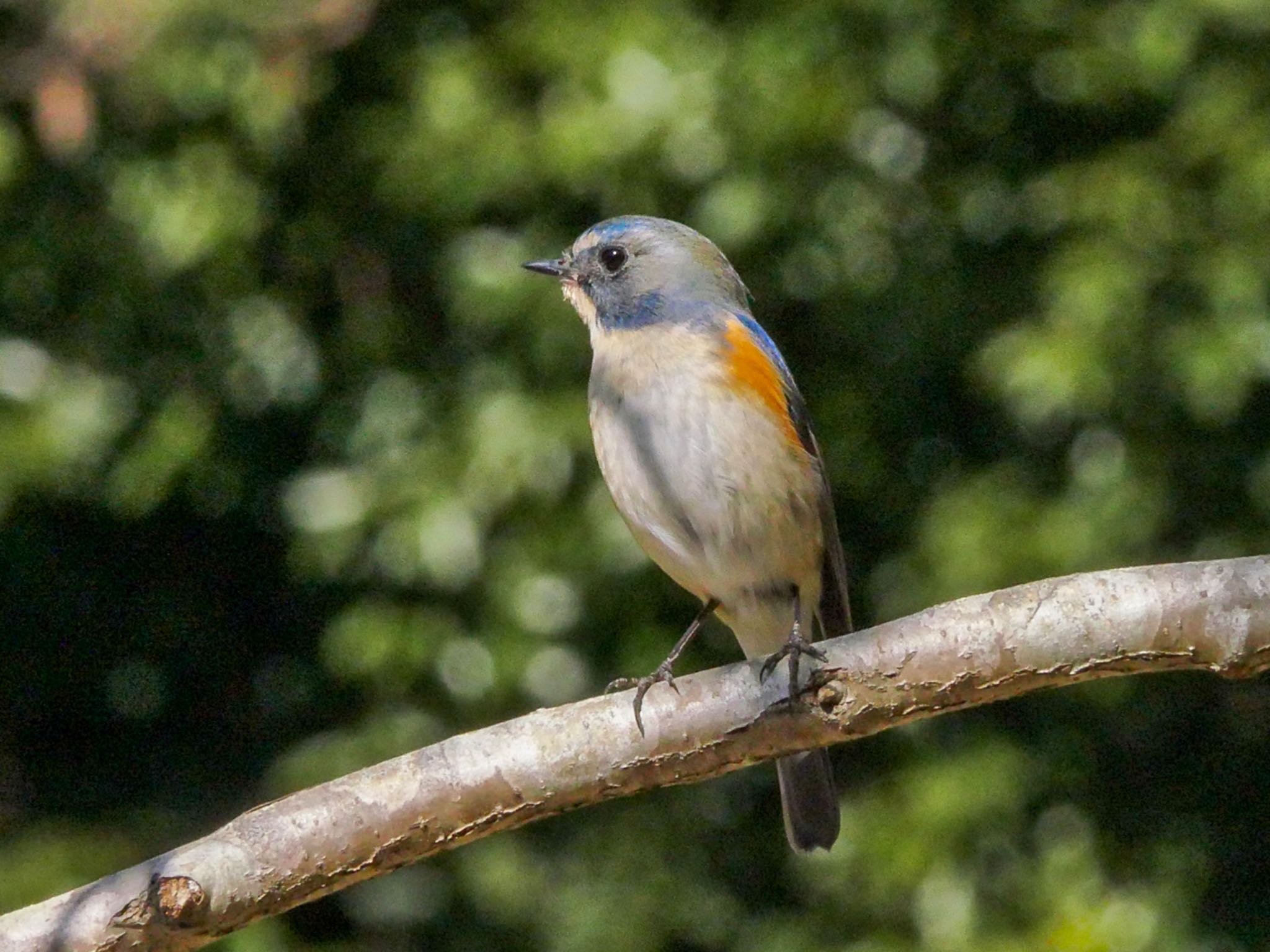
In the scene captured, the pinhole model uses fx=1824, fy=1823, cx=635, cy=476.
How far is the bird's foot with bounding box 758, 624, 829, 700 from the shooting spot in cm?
318

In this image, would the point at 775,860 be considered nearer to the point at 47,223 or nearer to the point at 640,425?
the point at 640,425

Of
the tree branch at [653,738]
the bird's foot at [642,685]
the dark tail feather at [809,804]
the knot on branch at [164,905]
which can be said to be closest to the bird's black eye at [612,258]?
the bird's foot at [642,685]

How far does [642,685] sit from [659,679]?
0.25m

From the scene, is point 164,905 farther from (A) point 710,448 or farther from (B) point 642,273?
(B) point 642,273

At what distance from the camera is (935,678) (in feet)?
10.3

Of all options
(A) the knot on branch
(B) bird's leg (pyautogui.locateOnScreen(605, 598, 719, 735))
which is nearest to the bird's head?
(B) bird's leg (pyautogui.locateOnScreen(605, 598, 719, 735))

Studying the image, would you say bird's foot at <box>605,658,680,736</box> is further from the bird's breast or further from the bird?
the bird's breast

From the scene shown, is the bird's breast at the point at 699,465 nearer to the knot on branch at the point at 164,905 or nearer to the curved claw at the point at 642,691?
the curved claw at the point at 642,691

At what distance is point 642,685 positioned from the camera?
3338 millimetres

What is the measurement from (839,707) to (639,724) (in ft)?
1.14

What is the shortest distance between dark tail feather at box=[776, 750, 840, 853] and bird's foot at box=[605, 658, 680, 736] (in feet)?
1.57

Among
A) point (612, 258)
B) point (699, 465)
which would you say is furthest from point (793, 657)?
point (612, 258)

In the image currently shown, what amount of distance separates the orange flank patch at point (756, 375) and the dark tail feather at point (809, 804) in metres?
0.80

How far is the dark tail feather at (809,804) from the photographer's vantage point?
14.3ft
